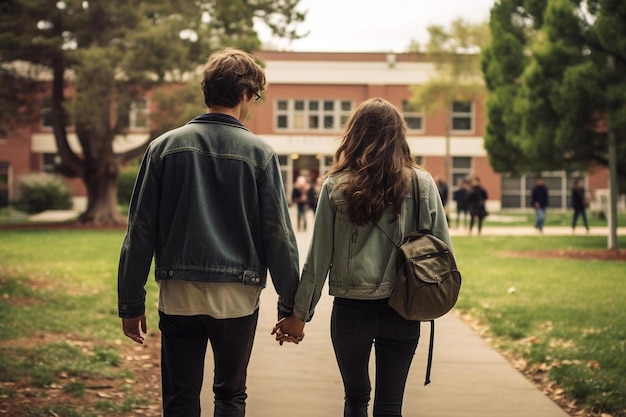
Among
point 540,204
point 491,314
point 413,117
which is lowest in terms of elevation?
point 491,314

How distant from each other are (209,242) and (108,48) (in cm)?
2548

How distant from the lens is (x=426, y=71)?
171 ft

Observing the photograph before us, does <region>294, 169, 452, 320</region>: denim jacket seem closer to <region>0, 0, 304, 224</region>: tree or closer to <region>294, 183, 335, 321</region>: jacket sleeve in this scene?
<region>294, 183, 335, 321</region>: jacket sleeve

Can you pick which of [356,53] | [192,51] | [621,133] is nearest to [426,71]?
[356,53]

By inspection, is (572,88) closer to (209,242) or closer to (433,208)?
(433,208)

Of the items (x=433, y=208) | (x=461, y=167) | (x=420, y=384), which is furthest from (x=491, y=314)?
(x=461, y=167)

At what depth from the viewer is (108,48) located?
91.8 ft

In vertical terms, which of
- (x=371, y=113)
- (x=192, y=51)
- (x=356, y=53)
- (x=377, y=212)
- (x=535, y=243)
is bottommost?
(x=535, y=243)

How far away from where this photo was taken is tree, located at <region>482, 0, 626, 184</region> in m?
17.7

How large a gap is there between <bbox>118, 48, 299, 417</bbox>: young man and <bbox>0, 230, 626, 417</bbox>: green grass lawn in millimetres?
2757

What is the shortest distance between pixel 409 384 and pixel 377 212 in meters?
3.11

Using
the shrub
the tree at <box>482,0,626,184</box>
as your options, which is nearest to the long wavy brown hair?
the tree at <box>482,0,626,184</box>

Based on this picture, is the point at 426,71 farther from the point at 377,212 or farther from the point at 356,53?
the point at 377,212

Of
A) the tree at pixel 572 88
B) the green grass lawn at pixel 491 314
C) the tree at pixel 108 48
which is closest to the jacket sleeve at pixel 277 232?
the green grass lawn at pixel 491 314
